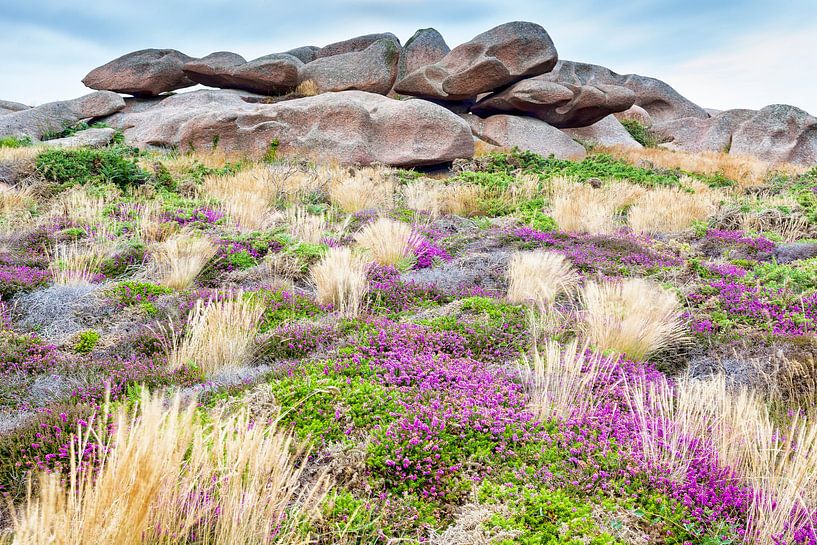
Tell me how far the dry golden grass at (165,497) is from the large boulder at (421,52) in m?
26.7

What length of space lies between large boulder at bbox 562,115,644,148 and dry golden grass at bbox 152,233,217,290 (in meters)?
23.0

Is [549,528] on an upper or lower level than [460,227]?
lower

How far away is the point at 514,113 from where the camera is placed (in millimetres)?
26172

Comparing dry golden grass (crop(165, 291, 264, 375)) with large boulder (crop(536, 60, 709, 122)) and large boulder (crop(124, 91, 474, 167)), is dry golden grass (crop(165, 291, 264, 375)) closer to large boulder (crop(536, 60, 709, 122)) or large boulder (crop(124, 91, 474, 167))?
large boulder (crop(124, 91, 474, 167))

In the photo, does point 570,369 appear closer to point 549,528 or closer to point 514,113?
point 549,528

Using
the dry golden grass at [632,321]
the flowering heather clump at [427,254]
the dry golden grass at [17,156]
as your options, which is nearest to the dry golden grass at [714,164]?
the flowering heather clump at [427,254]

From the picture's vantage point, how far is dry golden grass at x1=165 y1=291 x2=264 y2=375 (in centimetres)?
446

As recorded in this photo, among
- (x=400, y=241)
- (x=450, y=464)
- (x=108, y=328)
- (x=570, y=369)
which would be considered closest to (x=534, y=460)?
(x=450, y=464)

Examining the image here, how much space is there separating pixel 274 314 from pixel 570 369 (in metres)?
2.99

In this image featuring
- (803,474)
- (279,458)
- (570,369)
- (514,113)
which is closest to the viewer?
(279,458)

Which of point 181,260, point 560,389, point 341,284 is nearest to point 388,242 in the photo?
point 341,284

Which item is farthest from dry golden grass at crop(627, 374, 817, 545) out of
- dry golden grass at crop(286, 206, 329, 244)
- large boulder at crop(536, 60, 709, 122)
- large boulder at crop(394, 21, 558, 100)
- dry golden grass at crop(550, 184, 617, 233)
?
large boulder at crop(536, 60, 709, 122)

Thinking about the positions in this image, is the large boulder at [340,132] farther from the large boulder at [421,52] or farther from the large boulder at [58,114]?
the large boulder at [421,52]

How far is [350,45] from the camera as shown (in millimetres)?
29047
